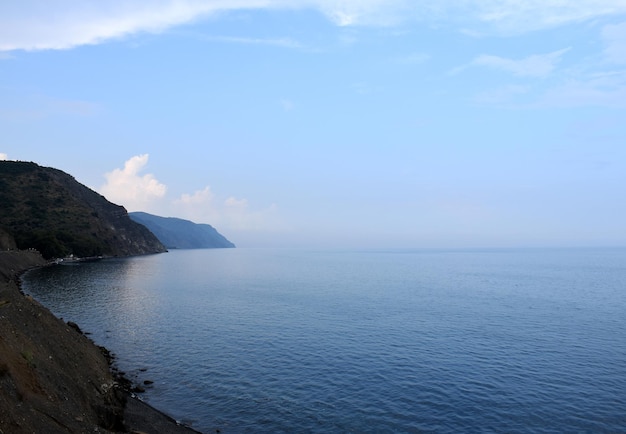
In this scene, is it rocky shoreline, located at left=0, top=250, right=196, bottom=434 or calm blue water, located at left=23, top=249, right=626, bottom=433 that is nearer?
rocky shoreline, located at left=0, top=250, right=196, bottom=434

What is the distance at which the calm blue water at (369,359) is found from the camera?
35938mm

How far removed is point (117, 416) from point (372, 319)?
53.7 meters

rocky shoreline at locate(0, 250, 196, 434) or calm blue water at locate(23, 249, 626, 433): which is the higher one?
rocky shoreline at locate(0, 250, 196, 434)

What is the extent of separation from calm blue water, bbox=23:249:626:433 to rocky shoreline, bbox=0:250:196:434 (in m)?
3.89

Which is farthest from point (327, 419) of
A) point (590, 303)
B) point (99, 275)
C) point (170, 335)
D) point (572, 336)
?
point (99, 275)

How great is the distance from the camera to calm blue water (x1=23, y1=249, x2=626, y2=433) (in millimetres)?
35938

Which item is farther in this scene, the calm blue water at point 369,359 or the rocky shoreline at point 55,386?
the calm blue water at point 369,359

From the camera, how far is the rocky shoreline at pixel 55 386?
23.0 meters

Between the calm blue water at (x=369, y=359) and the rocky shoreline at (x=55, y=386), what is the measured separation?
389 centimetres

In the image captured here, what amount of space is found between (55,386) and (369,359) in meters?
34.6

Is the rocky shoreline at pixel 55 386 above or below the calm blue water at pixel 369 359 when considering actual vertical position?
above

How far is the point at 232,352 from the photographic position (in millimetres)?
55375

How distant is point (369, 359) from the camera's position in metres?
51.9

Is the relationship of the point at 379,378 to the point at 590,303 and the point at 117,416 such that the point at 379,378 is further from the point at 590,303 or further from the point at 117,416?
the point at 590,303
